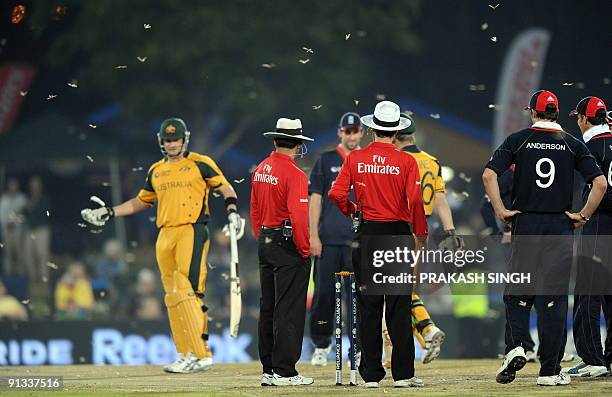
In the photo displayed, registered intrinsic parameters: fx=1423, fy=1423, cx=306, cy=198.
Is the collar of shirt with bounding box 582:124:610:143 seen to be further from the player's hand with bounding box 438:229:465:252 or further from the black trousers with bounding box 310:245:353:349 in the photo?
the black trousers with bounding box 310:245:353:349

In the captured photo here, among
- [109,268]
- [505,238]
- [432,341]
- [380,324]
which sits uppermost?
[505,238]

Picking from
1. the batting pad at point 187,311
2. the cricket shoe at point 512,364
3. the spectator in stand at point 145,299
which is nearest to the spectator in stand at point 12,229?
the spectator in stand at point 145,299

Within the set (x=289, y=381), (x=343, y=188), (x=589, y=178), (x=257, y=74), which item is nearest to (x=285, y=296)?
(x=289, y=381)

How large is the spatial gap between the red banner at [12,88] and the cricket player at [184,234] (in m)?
22.1

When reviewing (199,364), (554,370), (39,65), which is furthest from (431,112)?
(554,370)

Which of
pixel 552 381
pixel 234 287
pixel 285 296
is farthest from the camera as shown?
pixel 234 287

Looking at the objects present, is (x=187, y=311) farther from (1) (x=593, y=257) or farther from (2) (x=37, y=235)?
(2) (x=37, y=235)

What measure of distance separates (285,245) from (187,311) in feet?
8.23

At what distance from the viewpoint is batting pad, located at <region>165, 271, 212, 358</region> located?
1575 centimetres

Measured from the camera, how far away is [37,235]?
92.4ft

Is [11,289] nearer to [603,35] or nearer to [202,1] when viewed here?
[202,1]

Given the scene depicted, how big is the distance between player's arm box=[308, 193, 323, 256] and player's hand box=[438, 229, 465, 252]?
157cm

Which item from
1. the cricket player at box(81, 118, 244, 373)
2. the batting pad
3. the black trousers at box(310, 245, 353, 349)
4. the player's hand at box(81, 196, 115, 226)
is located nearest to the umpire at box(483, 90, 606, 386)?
the black trousers at box(310, 245, 353, 349)

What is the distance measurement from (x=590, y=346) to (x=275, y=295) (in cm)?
310
